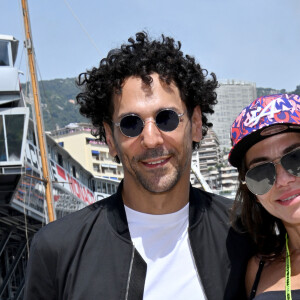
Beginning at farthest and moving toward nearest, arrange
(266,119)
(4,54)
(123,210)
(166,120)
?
(4,54), (123,210), (166,120), (266,119)

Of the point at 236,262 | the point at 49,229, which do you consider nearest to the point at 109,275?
the point at 49,229

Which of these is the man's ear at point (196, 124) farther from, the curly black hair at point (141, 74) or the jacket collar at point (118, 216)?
the jacket collar at point (118, 216)

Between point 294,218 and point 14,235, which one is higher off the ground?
point 294,218

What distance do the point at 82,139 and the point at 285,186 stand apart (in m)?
118

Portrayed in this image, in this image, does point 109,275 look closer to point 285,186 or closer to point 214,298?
point 214,298

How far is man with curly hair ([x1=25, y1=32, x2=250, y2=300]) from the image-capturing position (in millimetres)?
3957

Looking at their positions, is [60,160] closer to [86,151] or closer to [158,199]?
[158,199]

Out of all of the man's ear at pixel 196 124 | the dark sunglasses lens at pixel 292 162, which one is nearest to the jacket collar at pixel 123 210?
the man's ear at pixel 196 124

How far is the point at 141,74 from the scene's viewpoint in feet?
14.0

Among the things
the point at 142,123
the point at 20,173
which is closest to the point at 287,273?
the point at 142,123

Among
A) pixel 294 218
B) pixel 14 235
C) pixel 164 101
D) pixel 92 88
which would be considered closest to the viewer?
pixel 294 218

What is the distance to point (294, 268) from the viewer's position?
141 inches

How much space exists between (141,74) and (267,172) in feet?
3.84

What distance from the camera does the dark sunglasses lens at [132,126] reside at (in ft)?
13.3
